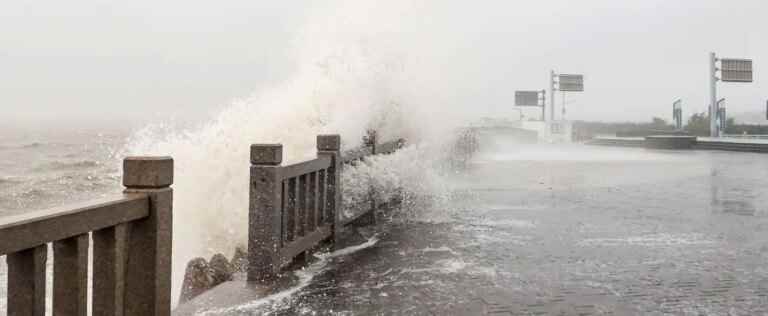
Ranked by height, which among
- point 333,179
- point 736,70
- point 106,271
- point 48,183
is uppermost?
point 736,70

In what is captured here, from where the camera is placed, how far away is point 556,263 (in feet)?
18.5

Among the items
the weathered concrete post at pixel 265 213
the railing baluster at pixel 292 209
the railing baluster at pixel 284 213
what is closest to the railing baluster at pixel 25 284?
the weathered concrete post at pixel 265 213

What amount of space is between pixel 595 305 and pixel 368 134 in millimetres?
4788

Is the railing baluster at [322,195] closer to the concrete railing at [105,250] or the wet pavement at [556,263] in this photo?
the wet pavement at [556,263]

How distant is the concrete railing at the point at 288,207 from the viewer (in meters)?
4.69

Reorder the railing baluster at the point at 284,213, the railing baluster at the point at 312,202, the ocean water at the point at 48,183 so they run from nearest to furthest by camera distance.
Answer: the railing baluster at the point at 284,213
the railing baluster at the point at 312,202
the ocean water at the point at 48,183

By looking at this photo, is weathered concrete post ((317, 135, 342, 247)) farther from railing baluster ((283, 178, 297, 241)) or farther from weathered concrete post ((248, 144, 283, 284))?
weathered concrete post ((248, 144, 283, 284))

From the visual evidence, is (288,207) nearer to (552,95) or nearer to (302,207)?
(302,207)

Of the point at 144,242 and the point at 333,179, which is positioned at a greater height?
the point at 333,179

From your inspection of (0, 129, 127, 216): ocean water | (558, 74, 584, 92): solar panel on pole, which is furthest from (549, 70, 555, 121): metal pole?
(0, 129, 127, 216): ocean water

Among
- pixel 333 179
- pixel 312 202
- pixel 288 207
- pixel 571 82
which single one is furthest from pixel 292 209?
pixel 571 82

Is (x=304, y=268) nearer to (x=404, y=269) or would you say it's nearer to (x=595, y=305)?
(x=404, y=269)

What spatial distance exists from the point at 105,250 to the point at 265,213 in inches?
79.6

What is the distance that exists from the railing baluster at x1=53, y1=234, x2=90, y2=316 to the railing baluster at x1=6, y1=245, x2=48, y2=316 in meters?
0.20
